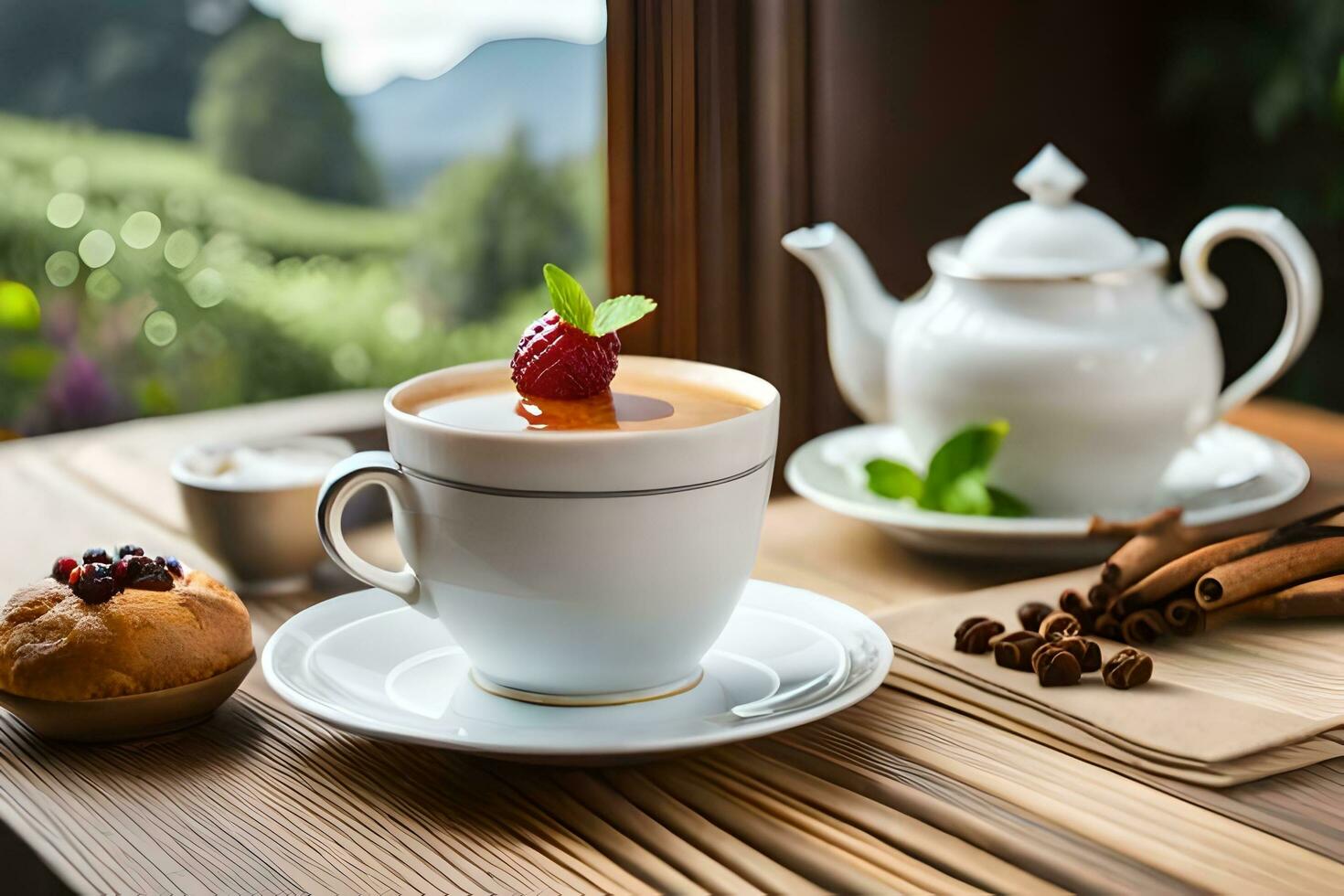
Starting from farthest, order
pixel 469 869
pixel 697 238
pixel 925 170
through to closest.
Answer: pixel 925 170 < pixel 697 238 < pixel 469 869

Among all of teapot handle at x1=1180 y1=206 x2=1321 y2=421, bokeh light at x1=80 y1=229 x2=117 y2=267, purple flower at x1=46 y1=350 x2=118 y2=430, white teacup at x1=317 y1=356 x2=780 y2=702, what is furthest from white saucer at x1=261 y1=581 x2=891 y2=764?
bokeh light at x1=80 y1=229 x2=117 y2=267

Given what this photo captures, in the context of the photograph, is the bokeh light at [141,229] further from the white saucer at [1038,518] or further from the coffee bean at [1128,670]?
the coffee bean at [1128,670]

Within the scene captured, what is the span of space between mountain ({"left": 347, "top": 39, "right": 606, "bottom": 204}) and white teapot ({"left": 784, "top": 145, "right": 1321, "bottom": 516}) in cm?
366

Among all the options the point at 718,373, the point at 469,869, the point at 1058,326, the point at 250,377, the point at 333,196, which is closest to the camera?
the point at 469,869

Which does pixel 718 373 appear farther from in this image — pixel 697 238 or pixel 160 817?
pixel 697 238

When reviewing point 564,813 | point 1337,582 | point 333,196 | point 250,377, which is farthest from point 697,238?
point 333,196

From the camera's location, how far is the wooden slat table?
56cm

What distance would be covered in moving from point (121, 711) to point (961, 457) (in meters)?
0.63

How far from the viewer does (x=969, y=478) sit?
3.39ft

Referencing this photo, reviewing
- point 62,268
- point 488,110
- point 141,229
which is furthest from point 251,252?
point 488,110

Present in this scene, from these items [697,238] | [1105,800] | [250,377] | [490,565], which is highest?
[697,238]

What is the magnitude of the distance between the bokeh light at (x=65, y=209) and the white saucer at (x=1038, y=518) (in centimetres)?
321

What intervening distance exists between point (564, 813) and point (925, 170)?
1.01 m

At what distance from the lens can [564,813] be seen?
2.02ft
